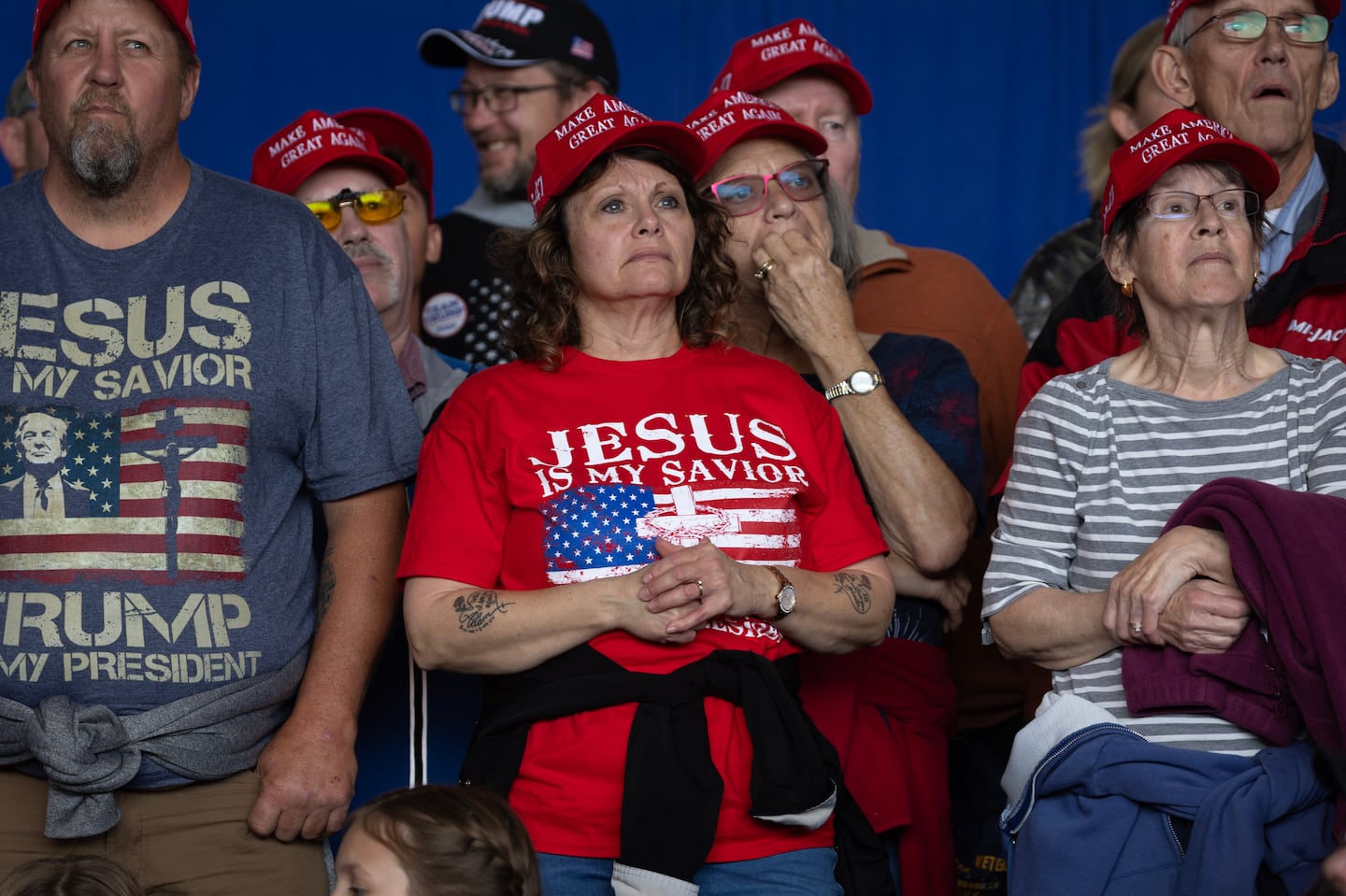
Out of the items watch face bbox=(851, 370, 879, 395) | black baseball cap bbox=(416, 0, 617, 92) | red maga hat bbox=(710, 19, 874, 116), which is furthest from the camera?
black baseball cap bbox=(416, 0, 617, 92)

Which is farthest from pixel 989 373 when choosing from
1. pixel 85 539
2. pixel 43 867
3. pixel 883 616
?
pixel 43 867

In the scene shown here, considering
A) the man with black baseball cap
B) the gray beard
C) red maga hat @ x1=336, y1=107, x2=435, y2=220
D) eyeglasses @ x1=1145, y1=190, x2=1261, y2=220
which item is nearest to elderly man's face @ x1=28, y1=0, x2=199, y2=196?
the gray beard

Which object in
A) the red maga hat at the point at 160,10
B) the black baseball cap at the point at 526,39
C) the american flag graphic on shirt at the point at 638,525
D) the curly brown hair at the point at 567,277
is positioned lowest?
the american flag graphic on shirt at the point at 638,525

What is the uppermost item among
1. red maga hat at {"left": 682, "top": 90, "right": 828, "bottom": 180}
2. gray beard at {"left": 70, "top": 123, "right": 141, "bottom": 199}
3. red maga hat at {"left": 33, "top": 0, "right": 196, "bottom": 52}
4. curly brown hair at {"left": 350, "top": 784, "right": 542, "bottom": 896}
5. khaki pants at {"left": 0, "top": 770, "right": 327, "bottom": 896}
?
red maga hat at {"left": 33, "top": 0, "right": 196, "bottom": 52}

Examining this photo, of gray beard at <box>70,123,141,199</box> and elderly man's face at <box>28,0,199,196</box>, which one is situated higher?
elderly man's face at <box>28,0,199,196</box>

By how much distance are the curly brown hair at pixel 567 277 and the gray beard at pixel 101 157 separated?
0.65 m

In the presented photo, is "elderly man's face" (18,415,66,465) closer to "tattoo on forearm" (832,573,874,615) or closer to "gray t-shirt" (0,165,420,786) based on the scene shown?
"gray t-shirt" (0,165,420,786)

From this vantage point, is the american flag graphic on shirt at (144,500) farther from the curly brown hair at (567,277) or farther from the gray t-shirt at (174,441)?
the curly brown hair at (567,277)

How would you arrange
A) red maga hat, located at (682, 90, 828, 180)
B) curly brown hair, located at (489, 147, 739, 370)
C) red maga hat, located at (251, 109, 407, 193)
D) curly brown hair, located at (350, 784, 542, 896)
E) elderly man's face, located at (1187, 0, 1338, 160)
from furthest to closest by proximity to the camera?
red maga hat, located at (251, 109, 407, 193), red maga hat, located at (682, 90, 828, 180), elderly man's face, located at (1187, 0, 1338, 160), curly brown hair, located at (489, 147, 739, 370), curly brown hair, located at (350, 784, 542, 896)

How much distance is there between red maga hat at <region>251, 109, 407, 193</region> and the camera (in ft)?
11.6

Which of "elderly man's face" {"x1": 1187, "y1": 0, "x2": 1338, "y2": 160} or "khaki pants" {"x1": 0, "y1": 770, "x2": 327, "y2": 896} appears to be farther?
"elderly man's face" {"x1": 1187, "y1": 0, "x2": 1338, "y2": 160}

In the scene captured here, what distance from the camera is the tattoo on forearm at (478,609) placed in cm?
237

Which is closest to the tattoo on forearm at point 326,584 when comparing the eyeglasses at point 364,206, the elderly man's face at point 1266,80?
the eyeglasses at point 364,206

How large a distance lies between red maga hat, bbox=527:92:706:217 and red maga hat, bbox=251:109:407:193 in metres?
0.88
